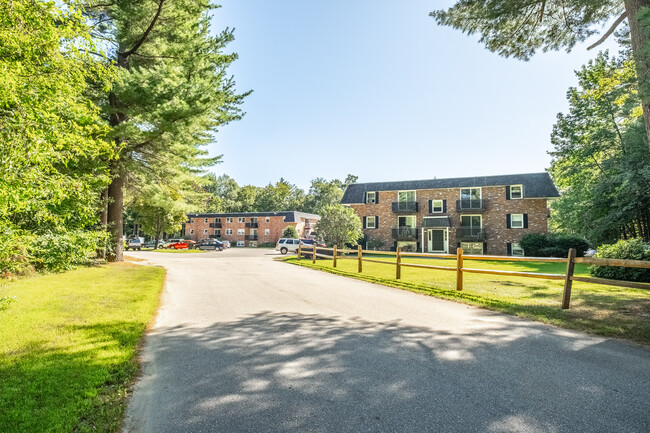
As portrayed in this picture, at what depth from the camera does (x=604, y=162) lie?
63.6 ft

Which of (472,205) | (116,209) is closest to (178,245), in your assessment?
(116,209)

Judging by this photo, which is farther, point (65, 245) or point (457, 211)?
point (457, 211)

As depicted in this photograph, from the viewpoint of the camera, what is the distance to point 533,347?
4.39 meters

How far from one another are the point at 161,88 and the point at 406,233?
27.1m

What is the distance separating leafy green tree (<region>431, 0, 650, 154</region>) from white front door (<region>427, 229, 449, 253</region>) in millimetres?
26448

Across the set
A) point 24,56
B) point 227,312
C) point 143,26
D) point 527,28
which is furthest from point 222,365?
point 143,26

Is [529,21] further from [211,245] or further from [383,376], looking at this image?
[211,245]

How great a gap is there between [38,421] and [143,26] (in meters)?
15.2

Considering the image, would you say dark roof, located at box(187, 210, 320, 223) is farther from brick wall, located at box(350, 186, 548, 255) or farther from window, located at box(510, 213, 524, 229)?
window, located at box(510, 213, 524, 229)

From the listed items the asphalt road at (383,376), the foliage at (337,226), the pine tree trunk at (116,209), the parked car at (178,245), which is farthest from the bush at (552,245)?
the parked car at (178,245)

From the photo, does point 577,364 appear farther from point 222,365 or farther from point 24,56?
point 24,56

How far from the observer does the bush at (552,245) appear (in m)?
24.8

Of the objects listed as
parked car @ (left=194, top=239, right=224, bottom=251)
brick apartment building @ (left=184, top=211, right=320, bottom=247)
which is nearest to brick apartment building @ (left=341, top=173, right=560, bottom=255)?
parked car @ (left=194, top=239, right=224, bottom=251)

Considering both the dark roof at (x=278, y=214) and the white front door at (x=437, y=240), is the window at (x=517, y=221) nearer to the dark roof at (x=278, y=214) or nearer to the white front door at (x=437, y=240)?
the white front door at (x=437, y=240)
